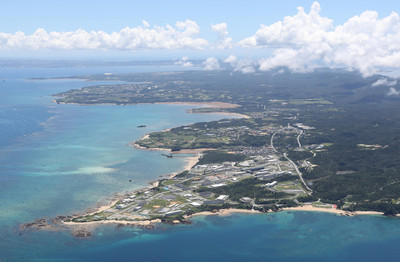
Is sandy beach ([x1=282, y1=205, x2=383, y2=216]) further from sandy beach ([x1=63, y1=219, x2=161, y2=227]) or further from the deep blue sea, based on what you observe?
sandy beach ([x1=63, y1=219, x2=161, y2=227])

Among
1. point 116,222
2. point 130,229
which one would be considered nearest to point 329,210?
point 130,229

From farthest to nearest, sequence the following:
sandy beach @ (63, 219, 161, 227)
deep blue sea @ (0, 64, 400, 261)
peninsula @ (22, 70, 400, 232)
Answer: peninsula @ (22, 70, 400, 232)
sandy beach @ (63, 219, 161, 227)
deep blue sea @ (0, 64, 400, 261)

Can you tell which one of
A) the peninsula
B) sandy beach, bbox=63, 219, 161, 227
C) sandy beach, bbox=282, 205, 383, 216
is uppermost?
the peninsula

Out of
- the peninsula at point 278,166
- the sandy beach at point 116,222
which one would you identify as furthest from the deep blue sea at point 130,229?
the peninsula at point 278,166

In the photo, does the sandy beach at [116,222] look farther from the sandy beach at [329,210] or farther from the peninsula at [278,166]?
the sandy beach at [329,210]

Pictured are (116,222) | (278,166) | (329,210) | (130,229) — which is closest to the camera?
(130,229)

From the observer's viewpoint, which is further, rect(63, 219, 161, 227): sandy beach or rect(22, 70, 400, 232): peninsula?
rect(22, 70, 400, 232): peninsula

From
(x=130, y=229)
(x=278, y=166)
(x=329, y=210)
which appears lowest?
(x=130, y=229)

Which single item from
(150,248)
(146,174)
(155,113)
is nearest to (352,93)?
(155,113)

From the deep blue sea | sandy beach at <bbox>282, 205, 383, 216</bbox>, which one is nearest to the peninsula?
sandy beach at <bbox>282, 205, 383, 216</bbox>

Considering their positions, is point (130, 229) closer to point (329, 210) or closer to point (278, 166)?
point (329, 210)

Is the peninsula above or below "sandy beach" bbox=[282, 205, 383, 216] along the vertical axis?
above

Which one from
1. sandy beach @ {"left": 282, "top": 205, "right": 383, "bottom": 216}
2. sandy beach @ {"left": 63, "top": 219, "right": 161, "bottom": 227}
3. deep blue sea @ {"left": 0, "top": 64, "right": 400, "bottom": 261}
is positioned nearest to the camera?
deep blue sea @ {"left": 0, "top": 64, "right": 400, "bottom": 261}
